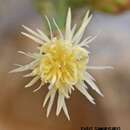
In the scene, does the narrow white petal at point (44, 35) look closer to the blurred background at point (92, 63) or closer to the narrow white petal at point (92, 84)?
the blurred background at point (92, 63)

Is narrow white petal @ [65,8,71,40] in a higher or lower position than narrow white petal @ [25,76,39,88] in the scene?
higher

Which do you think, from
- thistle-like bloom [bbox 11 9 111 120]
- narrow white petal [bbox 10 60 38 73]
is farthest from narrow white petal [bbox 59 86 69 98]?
narrow white petal [bbox 10 60 38 73]

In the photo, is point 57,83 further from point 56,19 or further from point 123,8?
point 123,8

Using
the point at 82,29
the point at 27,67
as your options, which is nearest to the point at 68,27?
the point at 82,29

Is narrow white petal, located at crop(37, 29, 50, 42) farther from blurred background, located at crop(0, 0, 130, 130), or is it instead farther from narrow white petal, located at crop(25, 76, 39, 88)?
narrow white petal, located at crop(25, 76, 39, 88)

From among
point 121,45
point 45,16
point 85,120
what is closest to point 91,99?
point 85,120

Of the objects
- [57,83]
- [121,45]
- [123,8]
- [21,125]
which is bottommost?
[21,125]

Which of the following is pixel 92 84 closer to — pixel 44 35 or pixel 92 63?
pixel 92 63
